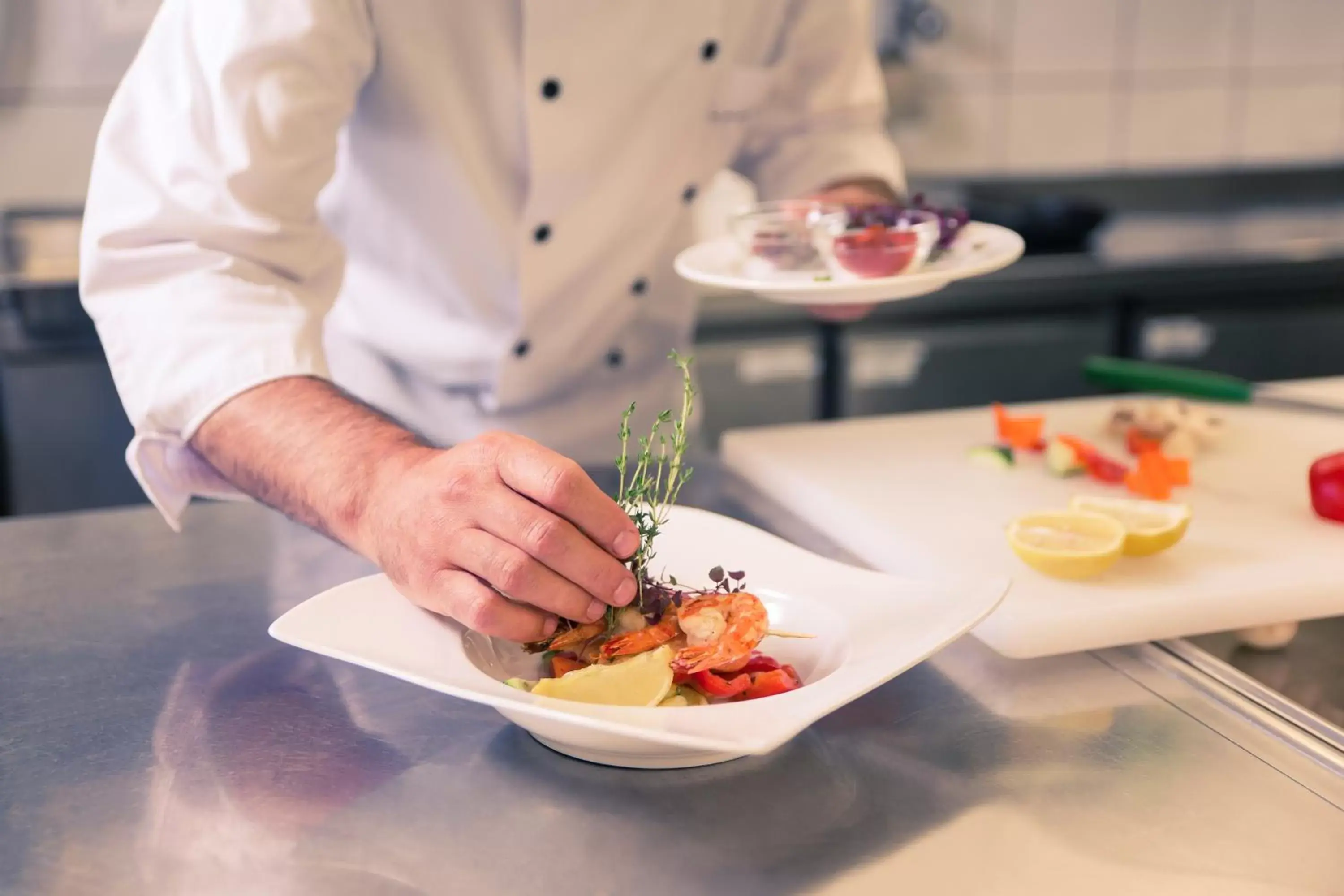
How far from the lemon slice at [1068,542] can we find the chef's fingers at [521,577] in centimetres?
34

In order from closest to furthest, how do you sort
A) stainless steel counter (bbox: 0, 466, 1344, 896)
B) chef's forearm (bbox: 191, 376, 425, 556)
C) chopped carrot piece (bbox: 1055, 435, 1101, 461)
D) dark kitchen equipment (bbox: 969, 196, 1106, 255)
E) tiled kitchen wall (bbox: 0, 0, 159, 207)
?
stainless steel counter (bbox: 0, 466, 1344, 896) < chef's forearm (bbox: 191, 376, 425, 556) < chopped carrot piece (bbox: 1055, 435, 1101, 461) < tiled kitchen wall (bbox: 0, 0, 159, 207) < dark kitchen equipment (bbox: 969, 196, 1106, 255)

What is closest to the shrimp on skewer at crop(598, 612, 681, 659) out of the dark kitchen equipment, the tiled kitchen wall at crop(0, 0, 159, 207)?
the dark kitchen equipment

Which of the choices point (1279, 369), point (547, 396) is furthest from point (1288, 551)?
point (1279, 369)

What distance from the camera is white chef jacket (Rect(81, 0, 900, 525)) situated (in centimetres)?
98

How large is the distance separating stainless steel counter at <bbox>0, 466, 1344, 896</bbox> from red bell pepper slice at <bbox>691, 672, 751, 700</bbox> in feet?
0.13

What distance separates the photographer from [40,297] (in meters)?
1.96

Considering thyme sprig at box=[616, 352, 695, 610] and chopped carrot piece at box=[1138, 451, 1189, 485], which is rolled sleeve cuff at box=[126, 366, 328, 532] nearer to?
thyme sprig at box=[616, 352, 695, 610]

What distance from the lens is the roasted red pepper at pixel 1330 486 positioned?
102cm

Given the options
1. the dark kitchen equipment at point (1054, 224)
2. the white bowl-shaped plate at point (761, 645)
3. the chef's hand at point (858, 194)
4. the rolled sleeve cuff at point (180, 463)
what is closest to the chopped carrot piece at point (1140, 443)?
the chef's hand at point (858, 194)

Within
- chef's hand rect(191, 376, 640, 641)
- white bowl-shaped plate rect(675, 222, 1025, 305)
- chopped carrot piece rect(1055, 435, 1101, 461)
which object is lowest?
chopped carrot piece rect(1055, 435, 1101, 461)

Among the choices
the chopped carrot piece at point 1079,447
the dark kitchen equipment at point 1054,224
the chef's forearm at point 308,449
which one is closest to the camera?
the chef's forearm at point 308,449

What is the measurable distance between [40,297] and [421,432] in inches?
36.3

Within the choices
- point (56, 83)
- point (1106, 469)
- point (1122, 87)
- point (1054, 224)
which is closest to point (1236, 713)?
point (1106, 469)

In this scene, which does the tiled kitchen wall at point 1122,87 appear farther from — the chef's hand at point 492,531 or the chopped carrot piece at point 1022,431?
the chef's hand at point 492,531
